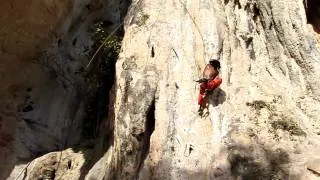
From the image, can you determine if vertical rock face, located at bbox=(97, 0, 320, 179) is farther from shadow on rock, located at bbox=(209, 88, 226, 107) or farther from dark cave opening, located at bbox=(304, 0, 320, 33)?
dark cave opening, located at bbox=(304, 0, 320, 33)

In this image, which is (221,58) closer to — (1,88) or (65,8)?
(65,8)

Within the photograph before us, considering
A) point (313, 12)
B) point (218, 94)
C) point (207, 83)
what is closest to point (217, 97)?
point (218, 94)

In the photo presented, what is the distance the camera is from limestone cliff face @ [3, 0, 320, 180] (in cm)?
554

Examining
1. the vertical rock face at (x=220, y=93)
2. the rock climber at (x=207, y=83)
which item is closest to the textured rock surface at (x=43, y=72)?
the vertical rock face at (x=220, y=93)

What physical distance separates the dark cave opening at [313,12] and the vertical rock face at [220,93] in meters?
0.24

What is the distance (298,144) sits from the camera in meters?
5.64

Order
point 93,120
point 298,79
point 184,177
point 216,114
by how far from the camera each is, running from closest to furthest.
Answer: point 184,177
point 216,114
point 298,79
point 93,120

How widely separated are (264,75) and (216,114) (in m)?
0.98

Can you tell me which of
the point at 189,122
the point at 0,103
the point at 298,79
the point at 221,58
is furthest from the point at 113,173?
the point at 0,103

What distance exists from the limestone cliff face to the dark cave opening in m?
0.02

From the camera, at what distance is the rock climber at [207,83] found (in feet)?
19.2

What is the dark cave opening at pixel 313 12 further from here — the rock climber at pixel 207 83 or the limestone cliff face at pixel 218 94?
the rock climber at pixel 207 83

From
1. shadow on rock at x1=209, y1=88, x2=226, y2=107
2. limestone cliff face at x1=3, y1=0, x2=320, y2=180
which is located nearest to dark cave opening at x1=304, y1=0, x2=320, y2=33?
limestone cliff face at x1=3, y1=0, x2=320, y2=180

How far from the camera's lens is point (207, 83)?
5867mm
